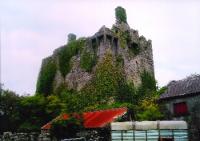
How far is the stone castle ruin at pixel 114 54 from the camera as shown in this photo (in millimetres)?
44625

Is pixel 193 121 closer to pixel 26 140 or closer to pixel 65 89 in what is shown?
pixel 26 140

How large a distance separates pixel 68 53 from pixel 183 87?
2130cm

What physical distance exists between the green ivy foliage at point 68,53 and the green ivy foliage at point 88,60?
4.93ft

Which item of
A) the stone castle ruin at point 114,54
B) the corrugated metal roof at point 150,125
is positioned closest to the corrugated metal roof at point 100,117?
the corrugated metal roof at point 150,125

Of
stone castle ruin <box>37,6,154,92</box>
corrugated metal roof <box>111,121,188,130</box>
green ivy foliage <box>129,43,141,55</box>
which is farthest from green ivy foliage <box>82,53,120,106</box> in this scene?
corrugated metal roof <box>111,121,188,130</box>

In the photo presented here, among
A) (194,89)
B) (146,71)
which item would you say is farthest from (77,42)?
(194,89)

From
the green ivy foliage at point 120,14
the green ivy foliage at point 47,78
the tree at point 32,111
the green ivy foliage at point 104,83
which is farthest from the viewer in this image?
the green ivy foliage at point 47,78

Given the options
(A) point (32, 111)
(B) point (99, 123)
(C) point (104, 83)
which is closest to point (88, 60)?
(C) point (104, 83)

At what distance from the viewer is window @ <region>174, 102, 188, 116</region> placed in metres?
29.6

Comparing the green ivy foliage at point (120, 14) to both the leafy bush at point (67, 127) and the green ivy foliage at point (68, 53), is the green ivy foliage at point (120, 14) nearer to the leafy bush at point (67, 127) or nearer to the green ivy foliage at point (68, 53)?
the green ivy foliage at point (68, 53)

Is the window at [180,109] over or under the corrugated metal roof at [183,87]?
under

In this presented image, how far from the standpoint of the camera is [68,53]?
4862 cm

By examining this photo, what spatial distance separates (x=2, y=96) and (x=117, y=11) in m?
18.9

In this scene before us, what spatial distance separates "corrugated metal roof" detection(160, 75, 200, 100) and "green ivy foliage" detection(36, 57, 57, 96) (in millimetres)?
21545
